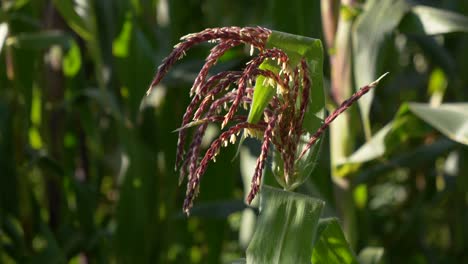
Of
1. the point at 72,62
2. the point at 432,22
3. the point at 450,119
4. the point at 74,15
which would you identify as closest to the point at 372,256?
the point at 450,119

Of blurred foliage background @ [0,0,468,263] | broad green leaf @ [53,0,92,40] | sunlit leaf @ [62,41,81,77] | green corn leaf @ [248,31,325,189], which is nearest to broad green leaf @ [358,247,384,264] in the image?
blurred foliage background @ [0,0,468,263]

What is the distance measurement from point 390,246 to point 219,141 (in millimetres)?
1281

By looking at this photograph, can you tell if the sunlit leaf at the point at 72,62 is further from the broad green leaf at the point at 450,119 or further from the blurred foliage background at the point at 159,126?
the broad green leaf at the point at 450,119

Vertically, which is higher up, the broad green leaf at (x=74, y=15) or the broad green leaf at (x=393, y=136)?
the broad green leaf at (x=74, y=15)

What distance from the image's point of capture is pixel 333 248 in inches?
29.2

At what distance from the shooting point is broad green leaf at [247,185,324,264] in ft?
2.09

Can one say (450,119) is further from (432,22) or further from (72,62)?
(72,62)

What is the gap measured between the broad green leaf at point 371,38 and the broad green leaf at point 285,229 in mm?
426

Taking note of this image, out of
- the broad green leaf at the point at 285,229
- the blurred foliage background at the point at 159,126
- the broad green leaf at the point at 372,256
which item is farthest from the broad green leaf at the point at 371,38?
the broad green leaf at the point at 285,229

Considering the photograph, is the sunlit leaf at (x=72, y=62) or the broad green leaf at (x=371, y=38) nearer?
the broad green leaf at (x=371, y=38)

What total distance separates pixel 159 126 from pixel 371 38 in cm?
52

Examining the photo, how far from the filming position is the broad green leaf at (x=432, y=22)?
1013mm

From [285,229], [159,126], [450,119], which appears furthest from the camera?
Result: [159,126]

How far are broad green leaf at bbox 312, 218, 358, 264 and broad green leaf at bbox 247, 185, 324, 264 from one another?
8cm
